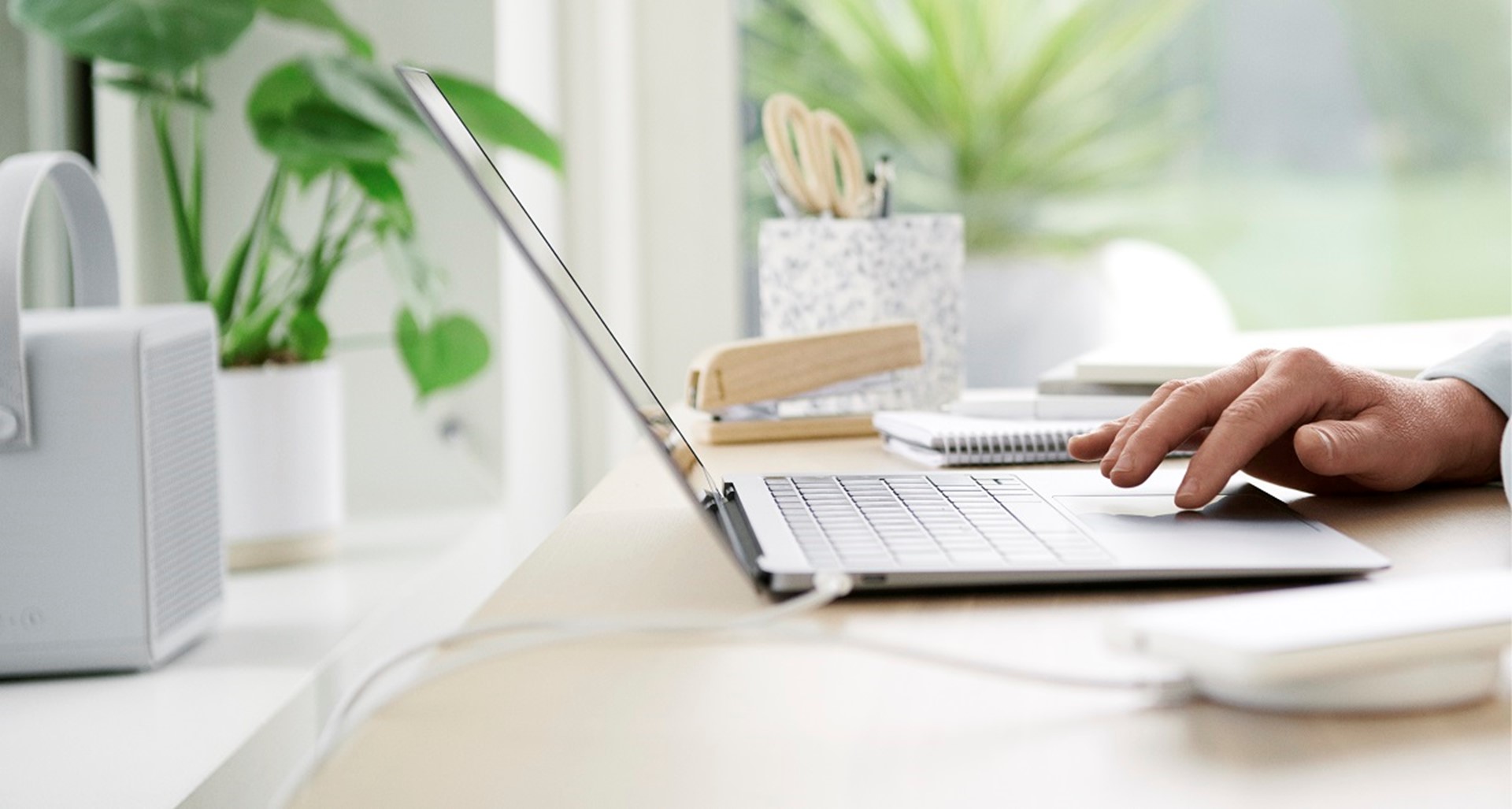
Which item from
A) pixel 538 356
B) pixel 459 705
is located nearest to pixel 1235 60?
pixel 538 356

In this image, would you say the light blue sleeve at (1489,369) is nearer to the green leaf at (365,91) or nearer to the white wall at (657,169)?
the green leaf at (365,91)

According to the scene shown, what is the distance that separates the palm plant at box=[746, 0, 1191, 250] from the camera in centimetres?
220

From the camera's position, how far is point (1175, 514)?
0.62 metres

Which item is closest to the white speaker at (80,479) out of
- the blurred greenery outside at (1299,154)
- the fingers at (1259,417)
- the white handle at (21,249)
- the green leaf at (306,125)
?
the white handle at (21,249)

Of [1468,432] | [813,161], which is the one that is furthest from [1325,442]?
[813,161]

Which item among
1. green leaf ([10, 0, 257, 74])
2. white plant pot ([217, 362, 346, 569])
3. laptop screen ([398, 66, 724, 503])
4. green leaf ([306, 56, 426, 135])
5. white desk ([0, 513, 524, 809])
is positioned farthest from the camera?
white plant pot ([217, 362, 346, 569])

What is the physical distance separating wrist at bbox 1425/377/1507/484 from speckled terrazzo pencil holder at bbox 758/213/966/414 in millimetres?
429

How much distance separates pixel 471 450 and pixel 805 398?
3.53 ft

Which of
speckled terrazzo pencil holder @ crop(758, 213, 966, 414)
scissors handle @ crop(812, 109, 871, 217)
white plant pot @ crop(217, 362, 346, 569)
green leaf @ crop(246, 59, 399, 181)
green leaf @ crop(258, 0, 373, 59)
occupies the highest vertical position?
green leaf @ crop(258, 0, 373, 59)

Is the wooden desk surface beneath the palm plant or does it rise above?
beneath

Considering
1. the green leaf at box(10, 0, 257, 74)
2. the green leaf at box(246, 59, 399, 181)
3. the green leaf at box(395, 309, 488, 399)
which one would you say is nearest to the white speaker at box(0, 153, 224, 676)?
the green leaf at box(10, 0, 257, 74)

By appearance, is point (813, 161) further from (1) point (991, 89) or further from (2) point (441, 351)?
(1) point (991, 89)

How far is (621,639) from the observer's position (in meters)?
0.46

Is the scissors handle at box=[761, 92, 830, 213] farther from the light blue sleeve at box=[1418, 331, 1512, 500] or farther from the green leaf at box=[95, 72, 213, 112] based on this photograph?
the green leaf at box=[95, 72, 213, 112]
